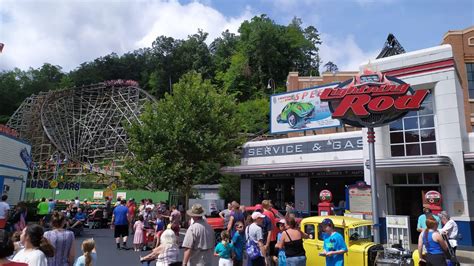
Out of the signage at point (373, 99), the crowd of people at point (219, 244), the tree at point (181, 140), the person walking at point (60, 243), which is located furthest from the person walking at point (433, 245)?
the tree at point (181, 140)

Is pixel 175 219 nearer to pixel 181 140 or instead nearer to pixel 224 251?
pixel 224 251

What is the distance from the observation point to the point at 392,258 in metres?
8.70

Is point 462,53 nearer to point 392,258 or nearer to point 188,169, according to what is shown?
point 188,169

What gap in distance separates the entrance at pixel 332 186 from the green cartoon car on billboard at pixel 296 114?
4.21m

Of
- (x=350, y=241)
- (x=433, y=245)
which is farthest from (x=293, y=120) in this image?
(x=433, y=245)

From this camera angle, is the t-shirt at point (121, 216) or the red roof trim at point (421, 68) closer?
the t-shirt at point (121, 216)

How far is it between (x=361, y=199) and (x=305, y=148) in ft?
23.5

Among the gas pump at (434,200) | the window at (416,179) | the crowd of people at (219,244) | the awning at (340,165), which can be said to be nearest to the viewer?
the crowd of people at (219,244)

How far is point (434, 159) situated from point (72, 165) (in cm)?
4294

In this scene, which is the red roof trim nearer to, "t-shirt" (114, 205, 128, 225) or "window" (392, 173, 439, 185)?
"window" (392, 173, 439, 185)

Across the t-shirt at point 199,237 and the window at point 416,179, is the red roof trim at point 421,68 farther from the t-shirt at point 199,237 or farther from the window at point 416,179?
the t-shirt at point 199,237

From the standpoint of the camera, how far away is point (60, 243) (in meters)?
5.69

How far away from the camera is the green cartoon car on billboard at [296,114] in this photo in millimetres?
24094

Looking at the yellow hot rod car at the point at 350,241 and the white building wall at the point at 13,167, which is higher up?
the white building wall at the point at 13,167
